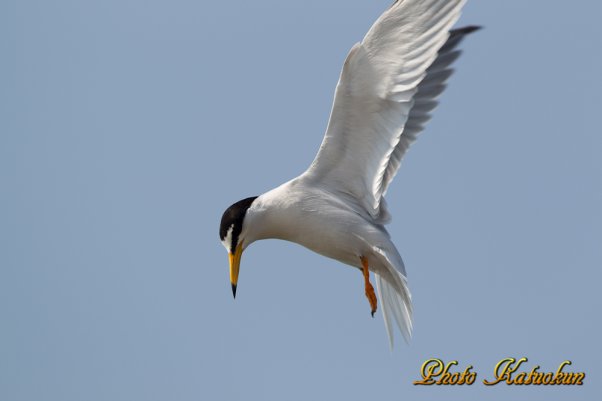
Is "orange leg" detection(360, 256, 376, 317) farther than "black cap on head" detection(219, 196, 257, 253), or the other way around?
"orange leg" detection(360, 256, 376, 317)

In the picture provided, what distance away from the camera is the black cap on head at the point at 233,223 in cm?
762

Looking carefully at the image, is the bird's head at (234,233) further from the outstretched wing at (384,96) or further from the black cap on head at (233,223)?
the outstretched wing at (384,96)

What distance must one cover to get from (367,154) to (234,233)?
112cm

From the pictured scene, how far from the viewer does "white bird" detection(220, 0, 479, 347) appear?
7227mm

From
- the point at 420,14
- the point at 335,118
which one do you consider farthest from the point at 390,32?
the point at 335,118

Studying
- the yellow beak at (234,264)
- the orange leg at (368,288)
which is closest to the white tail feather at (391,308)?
the orange leg at (368,288)

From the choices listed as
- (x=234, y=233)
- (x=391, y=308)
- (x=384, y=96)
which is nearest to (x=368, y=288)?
(x=391, y=308)

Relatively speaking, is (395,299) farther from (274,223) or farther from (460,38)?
(460,38)

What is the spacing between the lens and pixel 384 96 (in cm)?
740

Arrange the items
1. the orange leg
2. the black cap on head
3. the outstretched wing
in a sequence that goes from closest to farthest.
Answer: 1. the outstretched wing
2. the black cap on head
3. the orange leg

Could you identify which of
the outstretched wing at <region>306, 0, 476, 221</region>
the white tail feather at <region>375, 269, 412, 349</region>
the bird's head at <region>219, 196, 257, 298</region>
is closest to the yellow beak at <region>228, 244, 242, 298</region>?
the bird's head at <region>219, 196, 257, 298</region>

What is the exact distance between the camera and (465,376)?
7566mm

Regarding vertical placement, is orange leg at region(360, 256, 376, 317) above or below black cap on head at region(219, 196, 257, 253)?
below

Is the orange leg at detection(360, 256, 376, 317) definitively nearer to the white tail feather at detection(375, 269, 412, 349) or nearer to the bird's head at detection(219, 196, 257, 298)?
the white tail feather at detection(375, 269, 412, 349)
